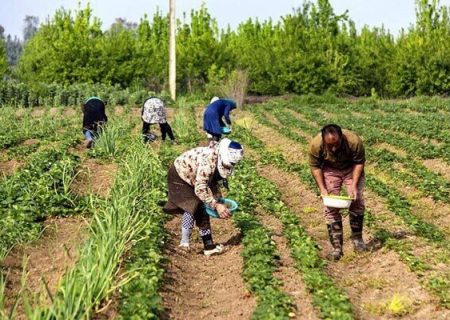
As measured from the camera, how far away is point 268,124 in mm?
19453

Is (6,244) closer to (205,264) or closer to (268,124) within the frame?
(205,264)

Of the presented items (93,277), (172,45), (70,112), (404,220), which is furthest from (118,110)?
(93,277)

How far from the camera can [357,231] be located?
6949mm

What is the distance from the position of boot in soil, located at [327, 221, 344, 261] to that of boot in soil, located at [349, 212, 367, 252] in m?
0.20

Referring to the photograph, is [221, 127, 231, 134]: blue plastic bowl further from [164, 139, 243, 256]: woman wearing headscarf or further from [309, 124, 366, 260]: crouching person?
[309, 124, 366, 260]: crouching person

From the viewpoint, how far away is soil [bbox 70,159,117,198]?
945 cm

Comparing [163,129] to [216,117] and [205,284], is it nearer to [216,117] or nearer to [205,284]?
[216,117]

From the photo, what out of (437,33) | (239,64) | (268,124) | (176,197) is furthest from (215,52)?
(176,197)

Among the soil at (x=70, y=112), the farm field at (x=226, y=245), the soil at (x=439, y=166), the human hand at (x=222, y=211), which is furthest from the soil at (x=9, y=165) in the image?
the soil at (x=70, y=112)

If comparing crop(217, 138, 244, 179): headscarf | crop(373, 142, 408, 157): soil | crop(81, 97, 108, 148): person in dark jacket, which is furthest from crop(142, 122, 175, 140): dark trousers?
crop(217, 138, 244, 179): headscarf

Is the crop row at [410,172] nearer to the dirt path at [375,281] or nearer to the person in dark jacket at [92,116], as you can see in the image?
the dirt path at [375,281]

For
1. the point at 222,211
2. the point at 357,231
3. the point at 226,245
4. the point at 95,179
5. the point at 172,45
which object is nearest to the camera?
the point at 222,211

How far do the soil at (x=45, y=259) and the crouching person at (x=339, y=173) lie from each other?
2314 mm

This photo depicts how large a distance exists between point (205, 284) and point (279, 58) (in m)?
27.6
